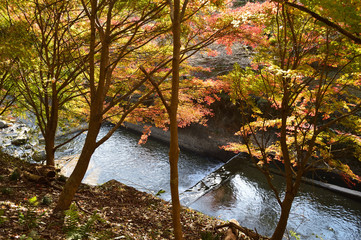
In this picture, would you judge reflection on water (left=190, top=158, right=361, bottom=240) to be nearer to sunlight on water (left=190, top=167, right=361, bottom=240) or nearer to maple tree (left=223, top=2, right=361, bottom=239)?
sunlight on water (left=190, top=167, right=361, bottom=240)

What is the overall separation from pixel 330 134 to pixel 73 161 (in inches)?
428

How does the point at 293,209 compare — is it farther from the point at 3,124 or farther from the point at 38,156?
the point at 3,124

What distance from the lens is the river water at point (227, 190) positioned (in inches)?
308

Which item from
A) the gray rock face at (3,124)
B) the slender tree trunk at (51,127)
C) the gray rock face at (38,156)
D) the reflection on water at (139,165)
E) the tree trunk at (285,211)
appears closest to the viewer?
the tree trunk at (285,211)

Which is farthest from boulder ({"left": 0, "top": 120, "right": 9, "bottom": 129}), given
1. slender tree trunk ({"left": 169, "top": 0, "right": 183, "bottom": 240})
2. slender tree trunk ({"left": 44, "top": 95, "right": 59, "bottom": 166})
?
slender tree trunk ({"left": 169, "top": 0, "right": 183, "bottom": 240})

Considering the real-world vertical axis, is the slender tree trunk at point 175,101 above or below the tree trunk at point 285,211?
above

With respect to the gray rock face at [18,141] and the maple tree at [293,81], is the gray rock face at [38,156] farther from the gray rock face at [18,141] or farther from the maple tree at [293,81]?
the maple tree at [293,81]

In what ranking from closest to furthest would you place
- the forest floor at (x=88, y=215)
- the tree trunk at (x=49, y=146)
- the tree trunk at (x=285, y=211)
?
the forest floor at (x=88, y=215) → the tree trunk at (x=285, y=211) → the tree trunk at (x=49, y=146)

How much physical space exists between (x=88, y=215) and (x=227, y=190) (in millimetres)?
6584

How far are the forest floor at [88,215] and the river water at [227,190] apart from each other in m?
2.35

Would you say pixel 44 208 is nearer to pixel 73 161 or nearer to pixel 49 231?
pixel 49 231

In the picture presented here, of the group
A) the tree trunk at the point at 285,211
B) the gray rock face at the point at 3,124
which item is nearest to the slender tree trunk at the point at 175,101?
the tree trunk at the point at 285,211

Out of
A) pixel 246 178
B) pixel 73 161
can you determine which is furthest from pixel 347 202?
pixel 73 161

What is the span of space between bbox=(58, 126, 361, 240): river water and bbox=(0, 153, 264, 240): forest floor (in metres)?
2.35
